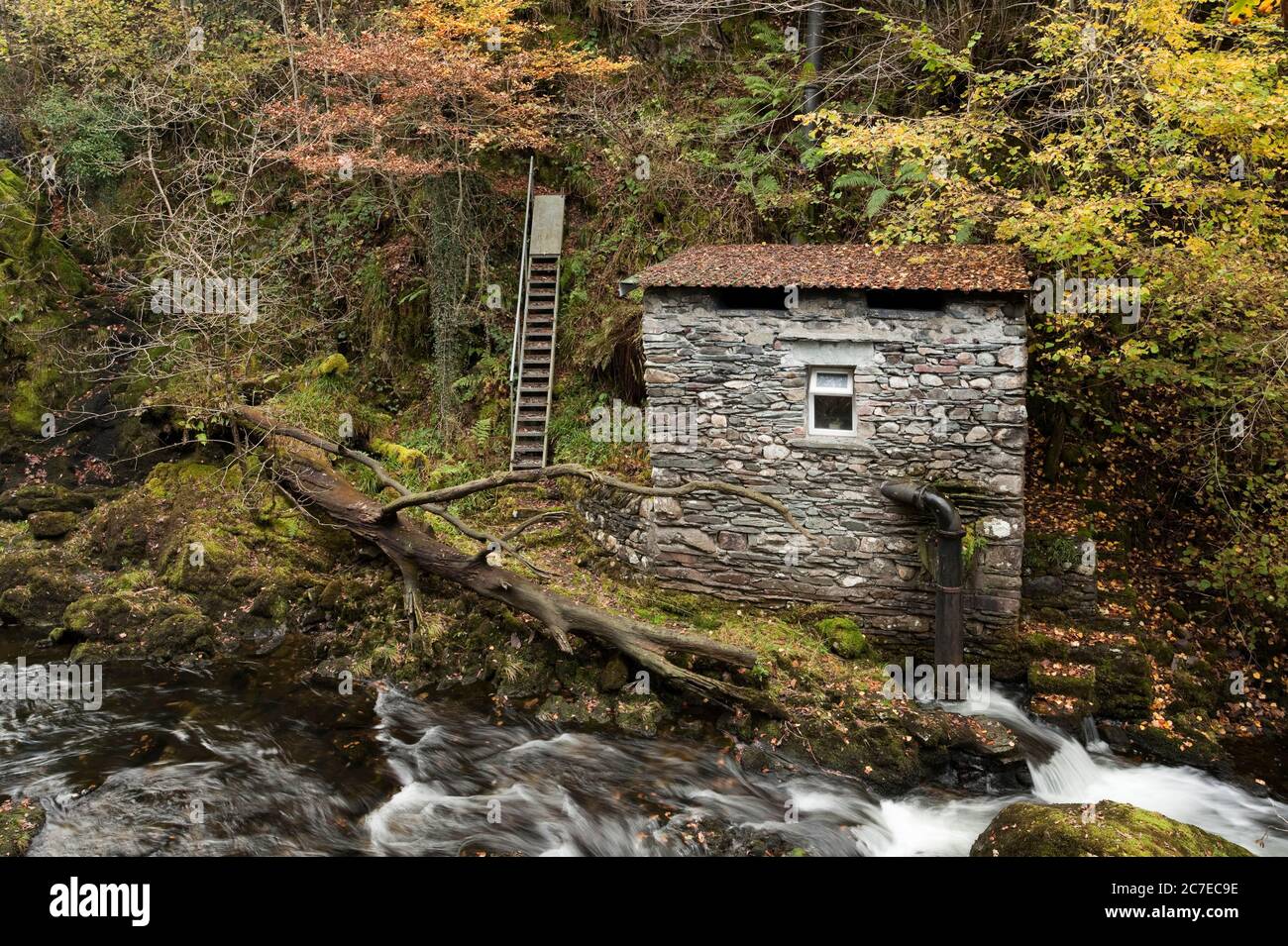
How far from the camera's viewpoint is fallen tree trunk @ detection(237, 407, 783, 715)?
920cm

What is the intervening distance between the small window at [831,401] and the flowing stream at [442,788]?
356 centimetres

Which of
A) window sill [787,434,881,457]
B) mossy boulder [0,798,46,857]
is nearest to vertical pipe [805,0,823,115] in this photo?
window sill [787,434,881,457]

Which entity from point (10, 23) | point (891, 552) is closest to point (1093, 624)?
point (891, 552)

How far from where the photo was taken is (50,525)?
1234cm

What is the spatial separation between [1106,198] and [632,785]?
7.86 metres

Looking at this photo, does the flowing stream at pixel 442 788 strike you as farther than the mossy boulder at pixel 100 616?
No

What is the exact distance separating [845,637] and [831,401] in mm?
2844

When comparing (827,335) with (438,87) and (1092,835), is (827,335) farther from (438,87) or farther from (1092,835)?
(438,87)

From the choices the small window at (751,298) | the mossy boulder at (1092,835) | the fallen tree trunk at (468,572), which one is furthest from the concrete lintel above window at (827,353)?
the mossy boulder at (1092,835)

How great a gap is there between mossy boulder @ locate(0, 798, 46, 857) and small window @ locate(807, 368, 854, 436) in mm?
8560

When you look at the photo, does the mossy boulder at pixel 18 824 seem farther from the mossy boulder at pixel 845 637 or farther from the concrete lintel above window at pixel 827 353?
the concrete lintel above window at pixel 827 353

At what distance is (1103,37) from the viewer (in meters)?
9.30

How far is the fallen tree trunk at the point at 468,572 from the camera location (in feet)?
30.2

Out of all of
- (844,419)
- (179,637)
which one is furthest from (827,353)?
(179,637)
